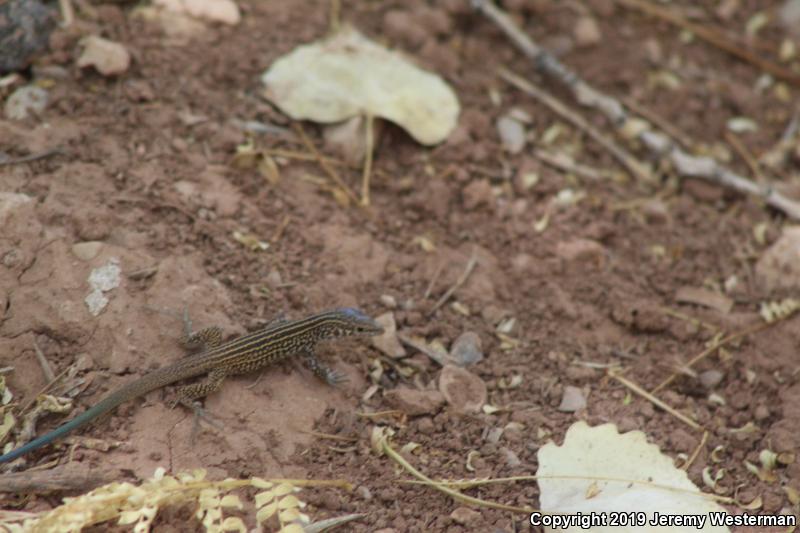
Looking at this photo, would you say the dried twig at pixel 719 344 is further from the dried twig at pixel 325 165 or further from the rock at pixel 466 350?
the dried twig at pixel 325 165

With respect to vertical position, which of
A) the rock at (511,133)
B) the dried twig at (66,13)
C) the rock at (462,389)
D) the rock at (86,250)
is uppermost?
the dried twig at (66,13)

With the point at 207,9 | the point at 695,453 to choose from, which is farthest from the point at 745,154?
the point at 207,9

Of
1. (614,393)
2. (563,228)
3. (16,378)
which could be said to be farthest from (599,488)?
(16,378)

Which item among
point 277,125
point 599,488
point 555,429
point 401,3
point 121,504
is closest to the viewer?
point 121,504

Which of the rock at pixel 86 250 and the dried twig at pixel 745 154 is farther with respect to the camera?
the dried twig at pixel 745 154

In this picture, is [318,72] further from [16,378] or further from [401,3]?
[16,378]

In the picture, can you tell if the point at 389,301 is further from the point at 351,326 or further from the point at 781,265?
the point at 781,265

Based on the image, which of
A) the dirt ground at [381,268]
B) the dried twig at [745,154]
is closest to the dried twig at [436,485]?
the dirt ground at [381,268]
